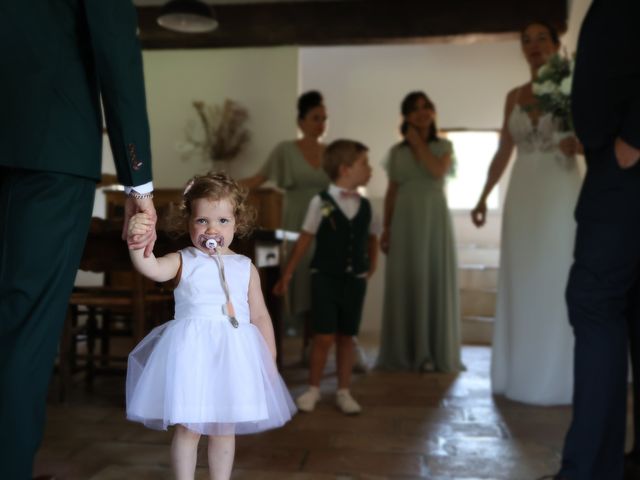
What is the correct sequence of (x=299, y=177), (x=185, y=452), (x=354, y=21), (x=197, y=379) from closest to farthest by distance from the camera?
1. (x=197, y=379)
2. (x=185, y=452)
3. (x=299, y=177)
4. (x=354, y=21)

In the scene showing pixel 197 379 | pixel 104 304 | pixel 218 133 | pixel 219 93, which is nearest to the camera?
pixel 197 379

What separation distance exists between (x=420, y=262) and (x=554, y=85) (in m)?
1.47

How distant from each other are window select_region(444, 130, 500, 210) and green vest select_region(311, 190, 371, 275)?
504 cm

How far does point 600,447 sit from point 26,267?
1426 millimetres

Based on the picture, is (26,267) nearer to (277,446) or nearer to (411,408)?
(277,446)

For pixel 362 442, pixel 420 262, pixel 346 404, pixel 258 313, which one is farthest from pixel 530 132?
pixel 258 313

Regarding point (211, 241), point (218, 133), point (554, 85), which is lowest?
point (211, 241)

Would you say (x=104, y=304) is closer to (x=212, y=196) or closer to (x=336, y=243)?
(x=336, y=243)

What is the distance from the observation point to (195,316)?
1.14 meters

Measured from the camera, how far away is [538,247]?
3.16 m

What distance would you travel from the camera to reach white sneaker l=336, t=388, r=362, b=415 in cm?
286

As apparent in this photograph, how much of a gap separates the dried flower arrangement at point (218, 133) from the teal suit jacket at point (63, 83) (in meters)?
4.80

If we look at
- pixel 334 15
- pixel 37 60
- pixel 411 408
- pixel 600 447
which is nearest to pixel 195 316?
pixel 37 60

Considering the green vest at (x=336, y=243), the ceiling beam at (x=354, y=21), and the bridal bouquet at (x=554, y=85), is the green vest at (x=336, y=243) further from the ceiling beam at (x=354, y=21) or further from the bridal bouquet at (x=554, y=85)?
the ceiling beam at (x=354, y=21)
